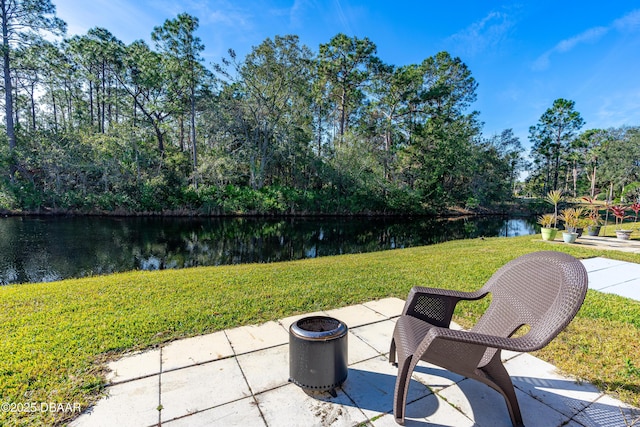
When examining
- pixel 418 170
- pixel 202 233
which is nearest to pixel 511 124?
pixel 418 170

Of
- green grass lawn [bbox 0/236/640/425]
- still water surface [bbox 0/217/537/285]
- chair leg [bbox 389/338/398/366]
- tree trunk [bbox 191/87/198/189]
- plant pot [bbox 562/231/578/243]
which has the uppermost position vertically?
tree trunk [bbox 191/87/198/189]

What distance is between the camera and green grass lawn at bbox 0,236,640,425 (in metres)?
1.85

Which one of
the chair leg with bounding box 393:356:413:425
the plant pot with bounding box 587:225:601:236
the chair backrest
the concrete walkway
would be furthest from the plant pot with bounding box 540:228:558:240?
the chair leg with bounding box 393:356:413:425

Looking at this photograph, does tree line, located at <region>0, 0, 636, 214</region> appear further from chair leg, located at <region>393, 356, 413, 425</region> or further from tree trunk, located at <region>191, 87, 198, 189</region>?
chair leg, located at <region>393, 356, 413, 425</region>

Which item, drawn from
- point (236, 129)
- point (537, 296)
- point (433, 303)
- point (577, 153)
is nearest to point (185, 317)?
point (433, 303)

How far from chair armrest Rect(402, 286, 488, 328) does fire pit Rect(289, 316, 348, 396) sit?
1.76 feet

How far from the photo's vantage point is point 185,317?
2771 millimetres

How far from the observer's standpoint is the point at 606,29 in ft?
29.9

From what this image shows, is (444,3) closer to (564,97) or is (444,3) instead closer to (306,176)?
(306,176)

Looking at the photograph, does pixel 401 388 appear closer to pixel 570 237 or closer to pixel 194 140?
pixel 570 237

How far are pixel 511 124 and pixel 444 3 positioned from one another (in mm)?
18463

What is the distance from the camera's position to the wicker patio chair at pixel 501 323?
1.34m

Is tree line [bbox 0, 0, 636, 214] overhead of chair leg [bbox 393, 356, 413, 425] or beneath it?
overhead

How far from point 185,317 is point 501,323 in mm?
2655
